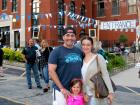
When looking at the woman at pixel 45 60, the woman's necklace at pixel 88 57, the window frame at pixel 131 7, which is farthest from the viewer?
the window frame at pixel 131 7

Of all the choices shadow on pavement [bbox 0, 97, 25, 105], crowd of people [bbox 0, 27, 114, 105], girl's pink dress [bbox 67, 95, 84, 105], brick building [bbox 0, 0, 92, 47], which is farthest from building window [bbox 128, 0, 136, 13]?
girl's pink dress [bbox 67, 95, 84, 105]

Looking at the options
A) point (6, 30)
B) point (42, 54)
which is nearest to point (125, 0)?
point (6, 30)

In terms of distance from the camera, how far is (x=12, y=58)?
1014 inches

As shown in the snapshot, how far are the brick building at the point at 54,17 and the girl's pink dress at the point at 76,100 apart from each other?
32110 millimetres

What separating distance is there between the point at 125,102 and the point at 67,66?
6027mm

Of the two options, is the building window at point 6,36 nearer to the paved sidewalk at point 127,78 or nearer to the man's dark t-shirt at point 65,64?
the paved sidewalk at point 127,78

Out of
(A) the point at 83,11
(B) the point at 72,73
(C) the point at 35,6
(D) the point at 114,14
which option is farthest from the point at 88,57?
(A) the point at 83,11

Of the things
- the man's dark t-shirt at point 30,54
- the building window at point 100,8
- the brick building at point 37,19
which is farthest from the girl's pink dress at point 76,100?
the building window at point 100,8

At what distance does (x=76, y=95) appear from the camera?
5699 mm

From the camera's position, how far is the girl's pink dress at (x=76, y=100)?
18.5 feet

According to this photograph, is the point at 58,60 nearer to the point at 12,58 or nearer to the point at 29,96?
the point at 29,96

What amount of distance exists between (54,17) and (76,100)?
34.2 metres

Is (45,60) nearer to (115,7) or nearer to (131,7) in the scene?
(131,7)

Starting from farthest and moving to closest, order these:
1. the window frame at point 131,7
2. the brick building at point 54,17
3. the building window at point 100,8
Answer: the building window at point 100,8 < the window frame at point 131,7 < the brick building at point 54,17
